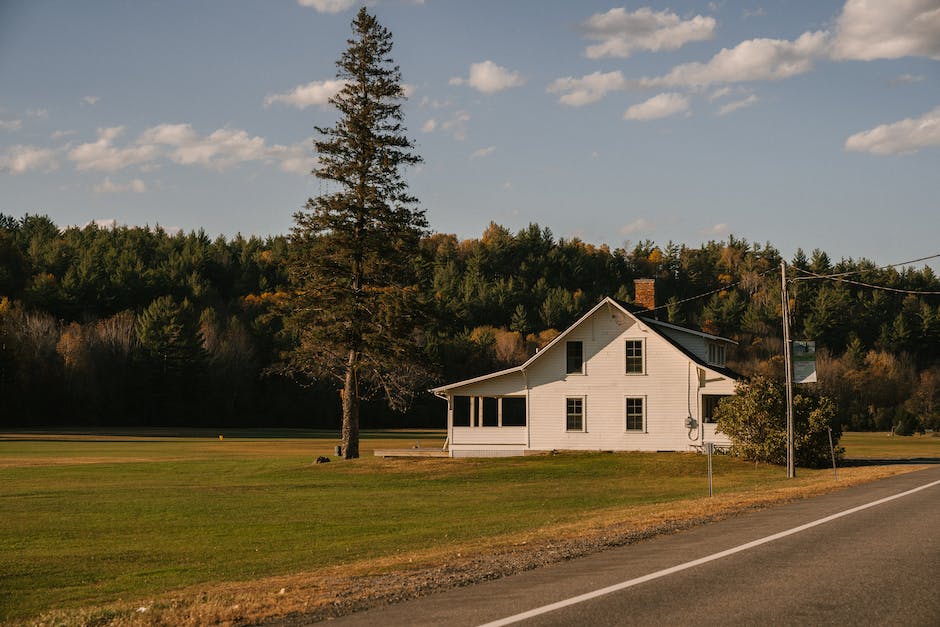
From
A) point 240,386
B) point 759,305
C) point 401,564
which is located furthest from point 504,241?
point 401,564

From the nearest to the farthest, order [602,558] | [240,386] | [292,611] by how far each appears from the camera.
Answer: [292,611] < [602,558] < [240,386]

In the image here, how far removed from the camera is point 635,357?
150ft

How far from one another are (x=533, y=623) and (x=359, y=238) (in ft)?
119

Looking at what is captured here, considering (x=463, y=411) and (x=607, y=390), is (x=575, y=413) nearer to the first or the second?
(x=607, y=390)

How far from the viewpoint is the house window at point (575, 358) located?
46.7m

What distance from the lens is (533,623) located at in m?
8.39

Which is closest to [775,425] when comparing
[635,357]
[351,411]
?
[635,357]

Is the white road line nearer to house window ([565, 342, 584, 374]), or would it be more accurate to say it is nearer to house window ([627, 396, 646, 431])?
house window ([627, 396, 646, 431])

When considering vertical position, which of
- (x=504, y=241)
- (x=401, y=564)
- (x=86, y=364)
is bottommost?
(x=401, y=564)

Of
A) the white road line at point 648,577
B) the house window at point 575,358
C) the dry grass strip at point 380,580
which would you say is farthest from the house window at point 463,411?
the white road line at point 648,577

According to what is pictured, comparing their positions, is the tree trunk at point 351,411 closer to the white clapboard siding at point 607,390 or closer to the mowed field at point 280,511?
the mowed field at point 280,511

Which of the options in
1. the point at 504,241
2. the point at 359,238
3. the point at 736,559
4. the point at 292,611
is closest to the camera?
the point at 292,611

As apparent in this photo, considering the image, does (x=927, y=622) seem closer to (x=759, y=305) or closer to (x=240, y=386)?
(x=240, y=386)

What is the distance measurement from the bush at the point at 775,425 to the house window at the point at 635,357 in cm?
598
